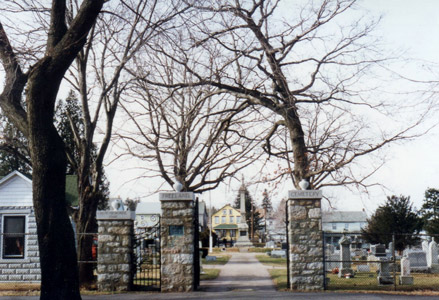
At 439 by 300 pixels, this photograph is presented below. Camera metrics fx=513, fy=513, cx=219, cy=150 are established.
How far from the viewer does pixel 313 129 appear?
20.9 metres

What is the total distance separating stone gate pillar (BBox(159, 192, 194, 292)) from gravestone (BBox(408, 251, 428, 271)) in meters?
13.9

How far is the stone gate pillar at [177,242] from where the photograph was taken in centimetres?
1296

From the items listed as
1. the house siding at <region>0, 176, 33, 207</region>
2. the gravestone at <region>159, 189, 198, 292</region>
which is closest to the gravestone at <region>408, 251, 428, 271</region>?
the gravestone at <region>159, 189, 198, 292</region>

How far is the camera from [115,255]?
1322 centimetres

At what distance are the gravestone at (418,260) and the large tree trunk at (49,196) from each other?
18080 millimetres

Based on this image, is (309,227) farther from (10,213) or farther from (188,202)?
(10,213)

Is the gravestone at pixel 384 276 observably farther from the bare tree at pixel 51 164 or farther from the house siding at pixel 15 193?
the house siding at pixel 15 193

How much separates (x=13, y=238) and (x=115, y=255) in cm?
918

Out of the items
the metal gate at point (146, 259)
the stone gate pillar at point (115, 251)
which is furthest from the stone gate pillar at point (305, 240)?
the stone gate pillar at point (115, 251)

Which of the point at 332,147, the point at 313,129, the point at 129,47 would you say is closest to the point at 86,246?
the point at 129,47

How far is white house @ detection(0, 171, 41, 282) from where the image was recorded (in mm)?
19922

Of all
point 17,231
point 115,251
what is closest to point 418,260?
point 115,251

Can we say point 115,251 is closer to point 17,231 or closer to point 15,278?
point 15,278

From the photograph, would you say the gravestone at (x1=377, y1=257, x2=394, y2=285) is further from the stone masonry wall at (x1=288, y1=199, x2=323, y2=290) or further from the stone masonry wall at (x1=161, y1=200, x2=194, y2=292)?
the stone masonry wall at (x1=161, y1=200, x2=194, y2=292)
